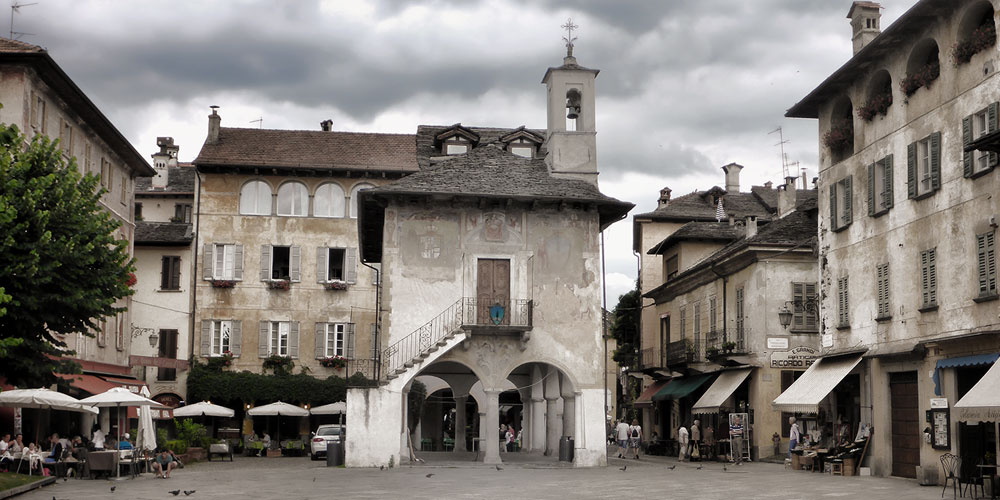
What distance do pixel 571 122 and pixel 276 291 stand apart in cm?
1855

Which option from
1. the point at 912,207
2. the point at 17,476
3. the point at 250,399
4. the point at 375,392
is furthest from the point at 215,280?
the point at 912,207

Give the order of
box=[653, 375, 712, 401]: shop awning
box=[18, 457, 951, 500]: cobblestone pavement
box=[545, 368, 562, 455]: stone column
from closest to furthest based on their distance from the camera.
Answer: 1. box=[18, 457, 951, 500]: cobblestone pavement
2. box=[545, 368, 562, 455]: stone column
3. box=[653, 375, 712, 401]: shop awning

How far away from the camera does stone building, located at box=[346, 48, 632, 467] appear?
32906 millimetres

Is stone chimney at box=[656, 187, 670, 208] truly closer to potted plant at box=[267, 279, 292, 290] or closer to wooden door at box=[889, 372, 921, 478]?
potted plant at box=[267, 279, 292, 290]

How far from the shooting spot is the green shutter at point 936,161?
79.0ft

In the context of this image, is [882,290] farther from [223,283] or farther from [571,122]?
[223,283]

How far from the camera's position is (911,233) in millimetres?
25344

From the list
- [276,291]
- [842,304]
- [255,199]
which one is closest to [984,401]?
[842,304]

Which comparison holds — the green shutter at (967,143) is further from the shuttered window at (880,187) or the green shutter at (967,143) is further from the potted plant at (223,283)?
the potted plant at (223,283)

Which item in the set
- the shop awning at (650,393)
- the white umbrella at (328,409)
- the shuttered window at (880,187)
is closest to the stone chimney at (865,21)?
the shuttered window at (880,187)

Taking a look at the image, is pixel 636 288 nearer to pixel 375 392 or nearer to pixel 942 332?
pixel 375 392

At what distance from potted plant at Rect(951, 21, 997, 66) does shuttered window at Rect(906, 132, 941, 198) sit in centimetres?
177

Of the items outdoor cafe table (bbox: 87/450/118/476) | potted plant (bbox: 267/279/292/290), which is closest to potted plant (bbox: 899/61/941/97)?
outdoor cafe table (bbox: 87/450/118/476)

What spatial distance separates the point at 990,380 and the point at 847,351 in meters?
8.39
